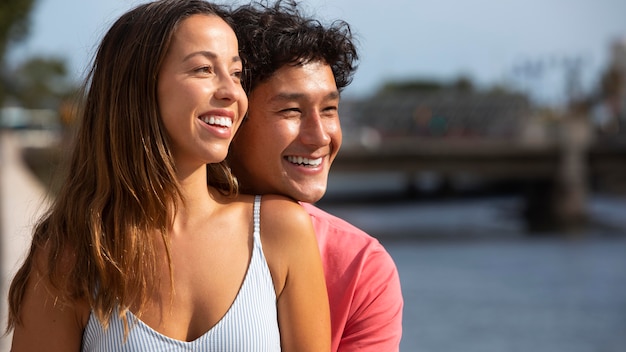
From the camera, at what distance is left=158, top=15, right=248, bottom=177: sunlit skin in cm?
205

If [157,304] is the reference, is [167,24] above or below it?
above

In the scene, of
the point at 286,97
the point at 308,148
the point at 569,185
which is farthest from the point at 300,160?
the point at 569,185

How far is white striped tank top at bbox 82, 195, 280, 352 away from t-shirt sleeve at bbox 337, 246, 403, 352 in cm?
34

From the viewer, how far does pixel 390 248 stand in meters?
30.9

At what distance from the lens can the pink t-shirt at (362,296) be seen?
2.33 metres

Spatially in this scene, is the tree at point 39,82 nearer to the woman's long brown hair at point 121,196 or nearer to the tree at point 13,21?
the tree at point 13,21

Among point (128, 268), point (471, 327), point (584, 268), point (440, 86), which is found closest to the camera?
point (128, 268)

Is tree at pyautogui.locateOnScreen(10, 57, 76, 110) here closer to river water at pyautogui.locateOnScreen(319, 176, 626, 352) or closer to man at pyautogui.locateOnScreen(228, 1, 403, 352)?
river water at pyautogui.locateOnScreen(319, 176, 626, 352)

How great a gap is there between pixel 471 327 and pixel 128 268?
17.1 metres

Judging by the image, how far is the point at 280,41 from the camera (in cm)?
237

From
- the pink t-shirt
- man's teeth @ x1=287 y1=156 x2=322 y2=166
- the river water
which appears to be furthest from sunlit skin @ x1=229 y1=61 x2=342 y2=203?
the river water

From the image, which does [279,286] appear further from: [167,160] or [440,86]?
[440,86]

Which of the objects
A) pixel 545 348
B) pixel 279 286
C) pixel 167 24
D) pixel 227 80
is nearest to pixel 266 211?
pixel 279 286

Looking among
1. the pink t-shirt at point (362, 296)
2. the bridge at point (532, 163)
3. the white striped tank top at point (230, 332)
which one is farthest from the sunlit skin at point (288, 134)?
the bridge at point (532, 163)
